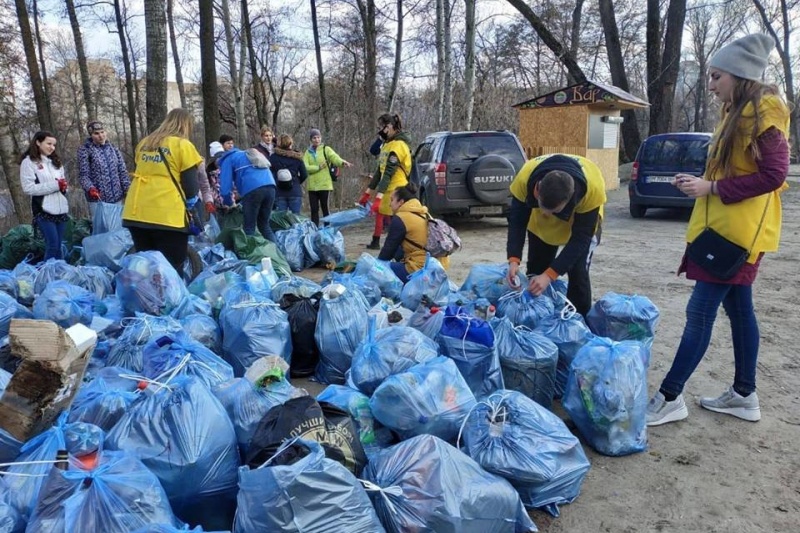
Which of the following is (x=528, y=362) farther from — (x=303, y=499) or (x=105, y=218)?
(x=105, y=218)

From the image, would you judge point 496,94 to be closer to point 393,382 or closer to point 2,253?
point 2,253

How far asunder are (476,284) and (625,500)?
191 centimetres

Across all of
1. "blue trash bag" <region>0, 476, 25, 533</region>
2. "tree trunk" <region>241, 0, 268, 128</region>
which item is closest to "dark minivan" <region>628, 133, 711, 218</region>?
"blue trash bag" <region>0, 476, 25, 533</region>

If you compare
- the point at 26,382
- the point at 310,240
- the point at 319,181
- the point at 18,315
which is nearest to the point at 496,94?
the point at 319,181

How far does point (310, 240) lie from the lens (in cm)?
698

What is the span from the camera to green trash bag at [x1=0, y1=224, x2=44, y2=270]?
6352mm

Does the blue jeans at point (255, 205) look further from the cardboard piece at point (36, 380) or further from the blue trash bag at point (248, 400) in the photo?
the cardboard piece at point (36, 380)

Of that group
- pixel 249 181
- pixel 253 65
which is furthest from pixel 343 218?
pixel 253 65

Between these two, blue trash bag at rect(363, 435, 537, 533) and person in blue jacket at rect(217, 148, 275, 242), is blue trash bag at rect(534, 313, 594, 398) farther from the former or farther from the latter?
person in blue jacket at rect(217, 148, 275, 242)

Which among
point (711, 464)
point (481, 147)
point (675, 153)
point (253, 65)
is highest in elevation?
point (253, 65)

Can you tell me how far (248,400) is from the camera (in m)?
2.59

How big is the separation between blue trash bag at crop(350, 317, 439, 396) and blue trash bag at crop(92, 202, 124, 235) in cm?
373

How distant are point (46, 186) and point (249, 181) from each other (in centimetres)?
182

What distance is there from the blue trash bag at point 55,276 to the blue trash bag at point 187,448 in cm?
291
